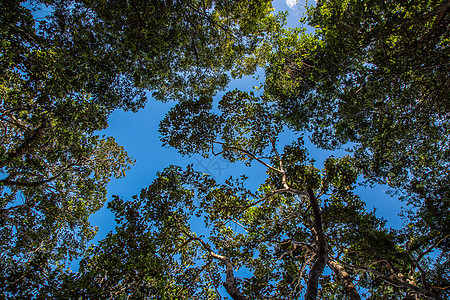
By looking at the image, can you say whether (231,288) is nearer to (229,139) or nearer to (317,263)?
(317,263)

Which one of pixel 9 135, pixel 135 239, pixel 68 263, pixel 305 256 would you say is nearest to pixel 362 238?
pixel 305 256

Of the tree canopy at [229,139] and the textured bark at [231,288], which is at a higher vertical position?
the tree canopy at [229,139]

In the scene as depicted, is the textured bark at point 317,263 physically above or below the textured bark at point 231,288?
above

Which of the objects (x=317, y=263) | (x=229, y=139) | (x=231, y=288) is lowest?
(x=231, y=288)

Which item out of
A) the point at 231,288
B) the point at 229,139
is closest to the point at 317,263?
the point at 231,288

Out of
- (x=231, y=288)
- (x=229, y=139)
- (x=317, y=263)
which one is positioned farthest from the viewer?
(x=229, y=139)

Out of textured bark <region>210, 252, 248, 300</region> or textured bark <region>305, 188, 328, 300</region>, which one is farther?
textured bark <region>210, 252, 248, 300</region>

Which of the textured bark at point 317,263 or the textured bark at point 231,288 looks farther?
the textured bark at point 231,288

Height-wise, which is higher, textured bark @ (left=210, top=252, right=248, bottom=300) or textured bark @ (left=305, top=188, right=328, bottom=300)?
textured bark @ (left=305, top=188, right=328, bottom=300)

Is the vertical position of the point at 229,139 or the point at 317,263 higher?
the point at 229,139

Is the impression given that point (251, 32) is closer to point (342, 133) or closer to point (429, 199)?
point (342, 133)

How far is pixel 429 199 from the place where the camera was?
891 cm

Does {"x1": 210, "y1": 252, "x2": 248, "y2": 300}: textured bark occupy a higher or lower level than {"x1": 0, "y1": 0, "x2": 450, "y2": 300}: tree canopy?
lower

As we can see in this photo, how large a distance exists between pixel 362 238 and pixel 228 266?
6.72m
